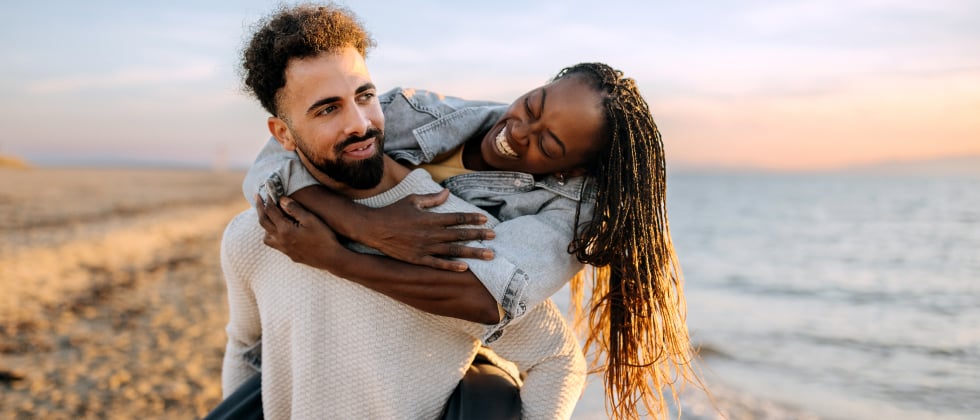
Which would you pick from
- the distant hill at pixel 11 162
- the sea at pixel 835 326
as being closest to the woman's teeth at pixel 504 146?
the sea at pixel 835 326

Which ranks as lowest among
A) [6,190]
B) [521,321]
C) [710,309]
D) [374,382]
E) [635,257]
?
[6,190]

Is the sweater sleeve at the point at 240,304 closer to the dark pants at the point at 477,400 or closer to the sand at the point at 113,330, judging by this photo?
the dark pants at the point at 477,400

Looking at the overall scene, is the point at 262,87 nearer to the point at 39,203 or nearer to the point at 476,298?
the point at 476,298

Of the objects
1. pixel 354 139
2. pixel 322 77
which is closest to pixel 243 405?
pixel 354 139

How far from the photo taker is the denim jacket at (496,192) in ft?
6.77

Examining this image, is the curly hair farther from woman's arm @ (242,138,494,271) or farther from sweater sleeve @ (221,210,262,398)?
sweater sleeve @ (221,210,262,398)

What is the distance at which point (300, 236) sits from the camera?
2162 millimetres

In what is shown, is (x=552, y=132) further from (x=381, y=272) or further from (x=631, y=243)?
(x=381, y=272)

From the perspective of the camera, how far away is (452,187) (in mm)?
2484

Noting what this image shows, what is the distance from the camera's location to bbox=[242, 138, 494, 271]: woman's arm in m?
2.10

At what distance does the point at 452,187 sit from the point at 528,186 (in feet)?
0.86

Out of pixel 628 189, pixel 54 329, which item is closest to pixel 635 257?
pixel 628 189

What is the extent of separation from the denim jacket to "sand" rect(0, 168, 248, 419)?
3.00 m

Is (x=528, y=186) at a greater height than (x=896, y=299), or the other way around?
(x=528, y=186)
